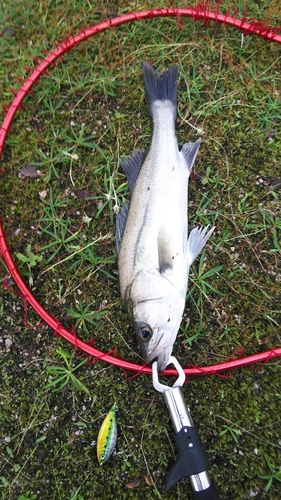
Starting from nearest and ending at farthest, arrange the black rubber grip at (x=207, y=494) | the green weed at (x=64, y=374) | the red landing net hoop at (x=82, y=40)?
the black rubber grip at (x=207, y=494)
the red landing net hoop at (x=82, y=40)
the green weed at (x=64, y=374)

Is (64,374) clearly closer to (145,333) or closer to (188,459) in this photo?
(145,333)

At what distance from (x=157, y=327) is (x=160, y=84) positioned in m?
1.94

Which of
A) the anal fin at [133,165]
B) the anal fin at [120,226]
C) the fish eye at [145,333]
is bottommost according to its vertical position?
the fish eye at [145,333]

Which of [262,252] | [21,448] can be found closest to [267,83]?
[262,252]

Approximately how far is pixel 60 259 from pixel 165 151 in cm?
121

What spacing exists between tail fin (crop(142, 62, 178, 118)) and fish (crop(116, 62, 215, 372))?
12mm

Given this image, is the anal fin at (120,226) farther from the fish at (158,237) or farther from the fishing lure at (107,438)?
the fishing lure at (107,438)

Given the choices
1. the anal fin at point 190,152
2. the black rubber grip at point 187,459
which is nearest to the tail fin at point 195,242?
the anal fin at point 190,152

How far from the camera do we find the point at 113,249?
3.13 metres

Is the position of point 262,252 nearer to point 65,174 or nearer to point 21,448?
point 65,174

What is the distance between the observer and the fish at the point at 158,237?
8.41 feet

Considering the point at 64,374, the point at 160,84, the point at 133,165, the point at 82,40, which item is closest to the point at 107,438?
the point at 64,374

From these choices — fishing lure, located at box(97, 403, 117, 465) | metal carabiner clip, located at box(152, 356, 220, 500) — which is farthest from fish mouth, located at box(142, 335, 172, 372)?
fishing lure, located at box(97, 403, 117, 465)

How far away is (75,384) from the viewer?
116 inches
